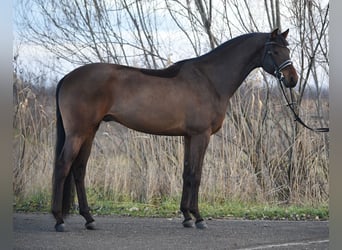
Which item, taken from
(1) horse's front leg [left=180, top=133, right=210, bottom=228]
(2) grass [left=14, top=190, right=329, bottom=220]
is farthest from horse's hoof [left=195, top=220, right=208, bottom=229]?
(2) grass [left=14, top=190, right=329, bottom=220]

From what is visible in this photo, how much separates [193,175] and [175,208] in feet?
2.68

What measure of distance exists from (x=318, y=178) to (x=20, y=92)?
10.2 ft

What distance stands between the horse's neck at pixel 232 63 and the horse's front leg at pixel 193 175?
1.63 ft

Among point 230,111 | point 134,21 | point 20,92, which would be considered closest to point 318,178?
point 230,111

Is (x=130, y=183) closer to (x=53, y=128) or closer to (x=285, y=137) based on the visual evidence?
Answer: (x=53, y=128)

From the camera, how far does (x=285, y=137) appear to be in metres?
7.05

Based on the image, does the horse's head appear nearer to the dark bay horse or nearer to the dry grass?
the dark bay horse

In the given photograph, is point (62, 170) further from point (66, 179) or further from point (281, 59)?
point (281, 59)

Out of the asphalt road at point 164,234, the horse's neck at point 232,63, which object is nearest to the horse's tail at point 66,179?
the asphalt road at point 164,234

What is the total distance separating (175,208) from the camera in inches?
261

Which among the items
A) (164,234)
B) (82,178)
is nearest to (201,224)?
(164,234)

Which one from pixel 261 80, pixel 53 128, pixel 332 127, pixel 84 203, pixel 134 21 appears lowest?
pixel 84 203

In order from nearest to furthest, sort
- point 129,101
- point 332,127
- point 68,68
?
point 332,127 < point 129,101 < point 68,68

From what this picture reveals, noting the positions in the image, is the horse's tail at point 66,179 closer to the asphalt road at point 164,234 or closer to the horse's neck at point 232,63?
the asphalt road at point 164,234
